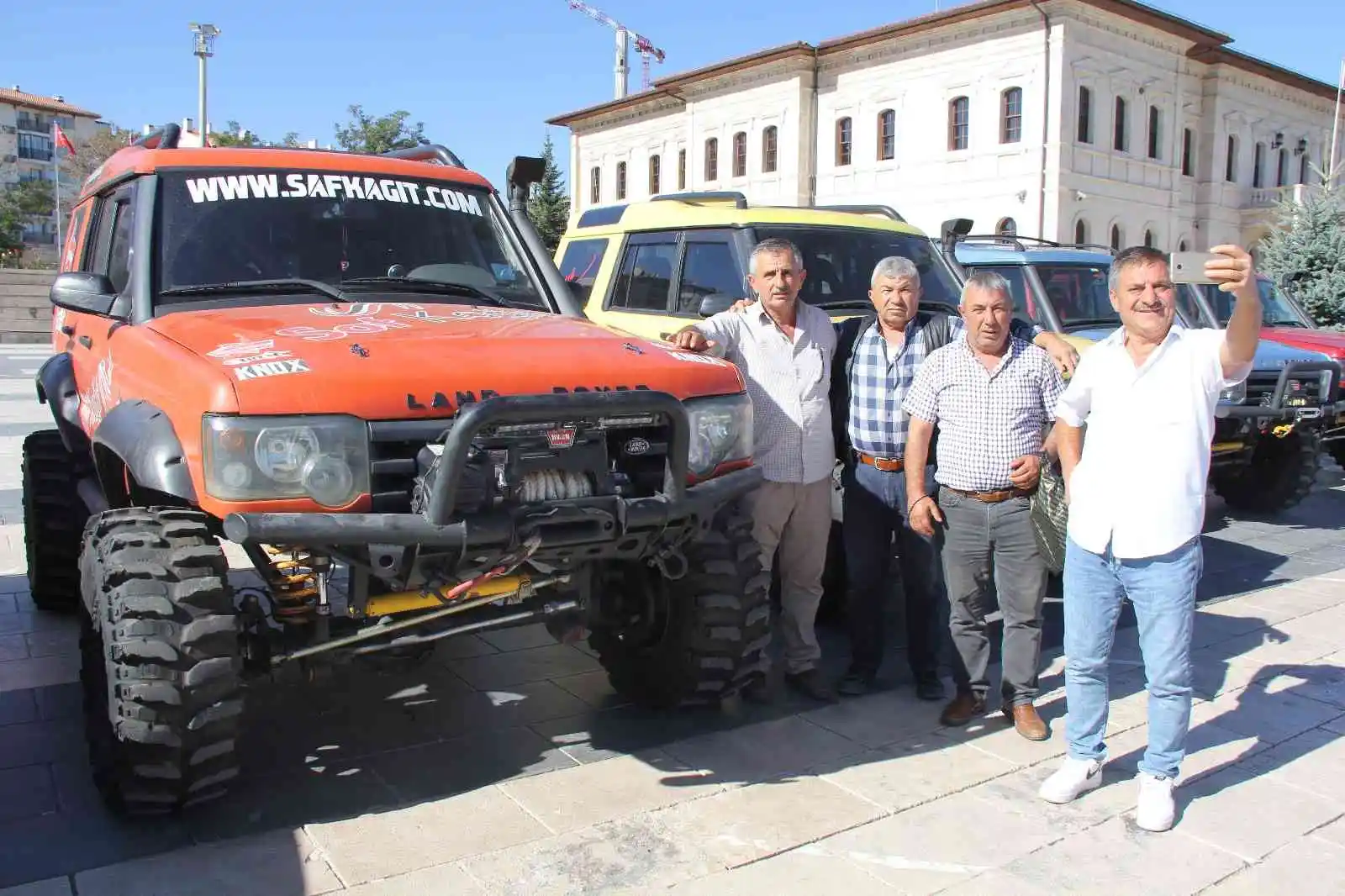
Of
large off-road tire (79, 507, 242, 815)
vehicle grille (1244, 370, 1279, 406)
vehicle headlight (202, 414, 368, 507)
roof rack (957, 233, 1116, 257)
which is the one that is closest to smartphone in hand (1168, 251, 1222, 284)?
vehicle headlight (202, 414, 368, 507)

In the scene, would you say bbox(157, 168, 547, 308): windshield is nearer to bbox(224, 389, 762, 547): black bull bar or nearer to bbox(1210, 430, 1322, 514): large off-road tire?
bbox(224, 389, 762, 547): black bull bar

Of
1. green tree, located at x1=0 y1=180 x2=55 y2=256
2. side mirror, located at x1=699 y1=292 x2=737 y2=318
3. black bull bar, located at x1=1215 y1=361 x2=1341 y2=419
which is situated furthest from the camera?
green tree, located at x1=0 y1=180 x2=55 y2=256

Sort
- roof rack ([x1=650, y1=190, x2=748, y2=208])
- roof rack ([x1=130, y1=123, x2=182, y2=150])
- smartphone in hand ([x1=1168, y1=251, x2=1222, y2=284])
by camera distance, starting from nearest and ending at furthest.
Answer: smartphone in hand ([x1=1168, y1=251, x2=1222, y2=284])
roof rack ([x1=130, y1=123, x2=182, y2=150])
roof rack ([x1=650, y1=190, x2=748, y2=208])

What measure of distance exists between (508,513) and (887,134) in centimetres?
3676

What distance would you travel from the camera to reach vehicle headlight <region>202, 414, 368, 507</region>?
3.03 meters

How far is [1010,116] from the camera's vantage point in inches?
1353

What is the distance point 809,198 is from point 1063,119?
9326mm

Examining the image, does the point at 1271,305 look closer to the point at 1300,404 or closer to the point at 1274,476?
the point at 1274,476

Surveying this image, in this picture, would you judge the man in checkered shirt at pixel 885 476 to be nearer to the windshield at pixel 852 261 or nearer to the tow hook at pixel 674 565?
the tow hook at pixel 674 565

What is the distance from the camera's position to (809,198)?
39844mm

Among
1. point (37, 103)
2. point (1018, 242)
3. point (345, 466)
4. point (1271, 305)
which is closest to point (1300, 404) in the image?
point (1271, 305)

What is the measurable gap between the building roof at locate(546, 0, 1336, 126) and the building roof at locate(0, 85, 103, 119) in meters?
72.3

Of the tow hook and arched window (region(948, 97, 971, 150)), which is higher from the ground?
arched window (region(948, 97, 971, 150))

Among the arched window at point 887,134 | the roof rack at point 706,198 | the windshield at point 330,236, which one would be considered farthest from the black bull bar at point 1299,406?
the arched window at point 887,134
